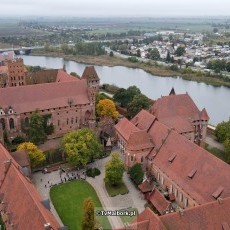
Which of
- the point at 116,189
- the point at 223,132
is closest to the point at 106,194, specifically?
the point at 116,189

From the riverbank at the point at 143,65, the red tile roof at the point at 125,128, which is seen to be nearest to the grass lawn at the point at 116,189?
the red tile roof at the point at 125,128

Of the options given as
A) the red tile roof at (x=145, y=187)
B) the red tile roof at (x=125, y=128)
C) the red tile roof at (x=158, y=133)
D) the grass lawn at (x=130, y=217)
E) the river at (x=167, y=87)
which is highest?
the red tile roof at (x=158, y=133)

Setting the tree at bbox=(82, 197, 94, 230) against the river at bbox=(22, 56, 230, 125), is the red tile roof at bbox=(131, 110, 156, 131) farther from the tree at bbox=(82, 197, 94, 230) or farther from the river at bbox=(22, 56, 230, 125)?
the river at bbox=(22, 56, 230, 125)

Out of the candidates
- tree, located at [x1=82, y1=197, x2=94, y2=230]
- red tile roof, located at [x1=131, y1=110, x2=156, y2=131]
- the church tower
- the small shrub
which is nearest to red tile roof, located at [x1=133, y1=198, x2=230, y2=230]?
tree, located at [x1=82, y1=197, x2=94, y2=230]

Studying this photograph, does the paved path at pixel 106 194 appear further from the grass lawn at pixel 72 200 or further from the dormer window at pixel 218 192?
the dormer window at pixel 218 192

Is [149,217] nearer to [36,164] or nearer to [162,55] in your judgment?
[36,164]

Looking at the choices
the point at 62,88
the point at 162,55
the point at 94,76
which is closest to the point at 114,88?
the point at 94,76

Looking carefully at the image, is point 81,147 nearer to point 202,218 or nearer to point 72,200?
point 72,200
